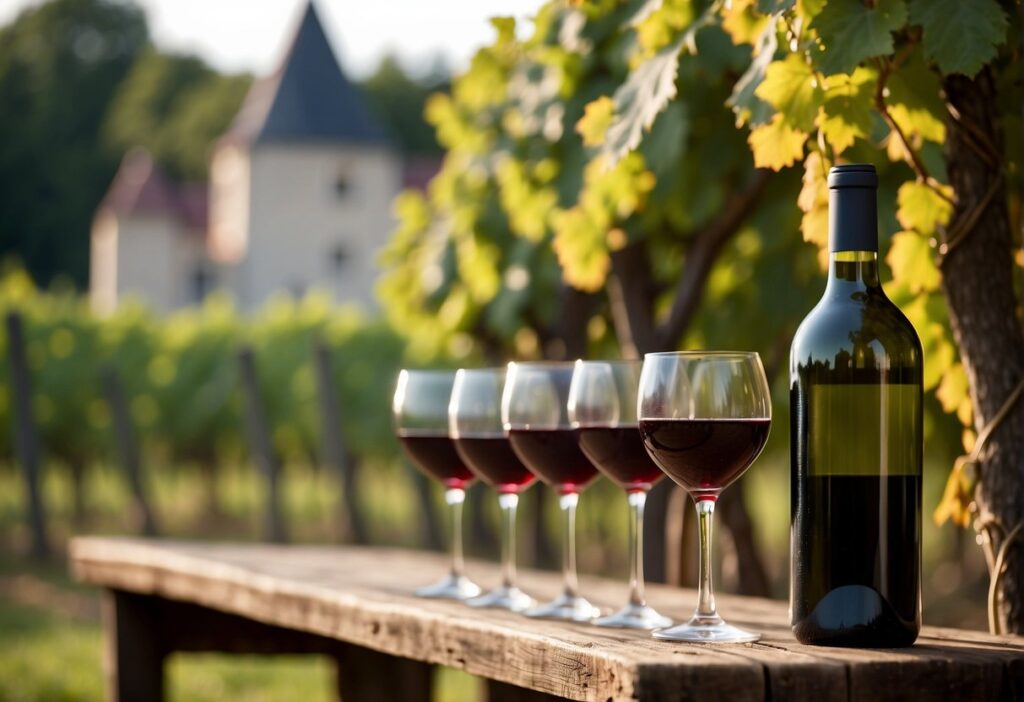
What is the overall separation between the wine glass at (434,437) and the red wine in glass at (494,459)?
0.12 metres

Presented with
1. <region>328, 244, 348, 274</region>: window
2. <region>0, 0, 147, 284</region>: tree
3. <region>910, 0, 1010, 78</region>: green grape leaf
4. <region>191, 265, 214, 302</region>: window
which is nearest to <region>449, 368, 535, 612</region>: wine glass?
<region>910, 0, 1010, 78</region>: green grape leaf

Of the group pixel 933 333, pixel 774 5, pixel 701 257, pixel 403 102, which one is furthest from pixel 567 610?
pixel 403 102

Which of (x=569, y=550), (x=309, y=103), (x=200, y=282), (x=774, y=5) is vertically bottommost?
(x=569, y=550)

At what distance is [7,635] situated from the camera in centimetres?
1085

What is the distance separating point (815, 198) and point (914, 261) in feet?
1.05

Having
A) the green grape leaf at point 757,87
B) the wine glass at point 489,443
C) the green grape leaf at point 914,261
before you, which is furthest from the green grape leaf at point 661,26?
the wine glass at point 489,443

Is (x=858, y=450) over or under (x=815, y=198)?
under

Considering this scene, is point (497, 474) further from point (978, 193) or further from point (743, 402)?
point (978, 193)

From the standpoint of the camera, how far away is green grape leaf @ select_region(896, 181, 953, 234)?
8.48 ft

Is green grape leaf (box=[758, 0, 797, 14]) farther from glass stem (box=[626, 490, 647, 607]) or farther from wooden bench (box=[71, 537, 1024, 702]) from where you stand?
wooden bench (box=[71, 537, 1024, 702])

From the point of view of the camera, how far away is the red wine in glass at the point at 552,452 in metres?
2.54

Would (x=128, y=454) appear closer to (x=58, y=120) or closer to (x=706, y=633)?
(x=706, y=633)

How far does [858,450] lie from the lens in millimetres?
2039

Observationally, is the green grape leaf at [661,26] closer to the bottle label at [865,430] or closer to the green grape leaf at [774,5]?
the green grape leaf at [774,5]
